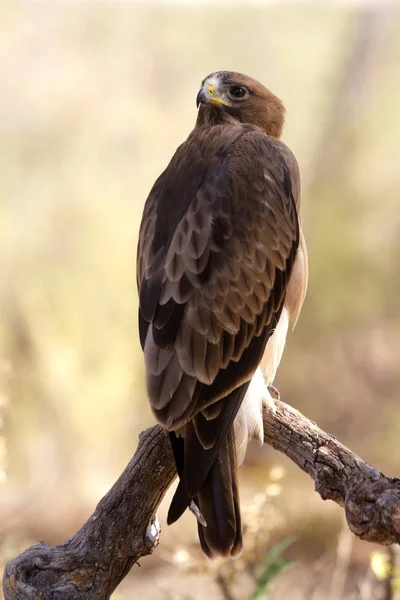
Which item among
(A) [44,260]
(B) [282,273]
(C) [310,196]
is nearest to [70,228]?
(A) [44,260]

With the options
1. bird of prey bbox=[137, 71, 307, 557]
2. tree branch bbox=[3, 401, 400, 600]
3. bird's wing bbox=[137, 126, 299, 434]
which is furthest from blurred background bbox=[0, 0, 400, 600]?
bird's wing bbox=[137, 126, 299, 434]

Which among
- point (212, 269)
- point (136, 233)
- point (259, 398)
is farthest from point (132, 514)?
point (136, 233)

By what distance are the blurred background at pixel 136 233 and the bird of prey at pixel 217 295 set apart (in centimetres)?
397

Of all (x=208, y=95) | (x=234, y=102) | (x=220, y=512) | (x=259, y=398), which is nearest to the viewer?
(x=220, y=512)

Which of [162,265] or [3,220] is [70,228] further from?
[162,265]

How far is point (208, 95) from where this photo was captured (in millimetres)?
4289

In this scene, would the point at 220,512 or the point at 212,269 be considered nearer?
the point at 220,512

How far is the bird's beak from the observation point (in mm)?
4273

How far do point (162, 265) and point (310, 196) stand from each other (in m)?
7.23

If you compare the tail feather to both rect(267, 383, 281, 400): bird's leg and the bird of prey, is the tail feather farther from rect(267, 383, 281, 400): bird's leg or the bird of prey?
rect(267, 383, 281, 400): bird's leg

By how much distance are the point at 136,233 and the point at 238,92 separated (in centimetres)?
537

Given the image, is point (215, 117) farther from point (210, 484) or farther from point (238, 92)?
point (210, 484)

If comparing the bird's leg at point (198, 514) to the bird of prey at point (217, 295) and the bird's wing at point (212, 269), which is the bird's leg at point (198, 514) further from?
the bird's wing at point (212, 269)

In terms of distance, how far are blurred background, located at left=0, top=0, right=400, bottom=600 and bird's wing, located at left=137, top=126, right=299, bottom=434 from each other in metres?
4.07
